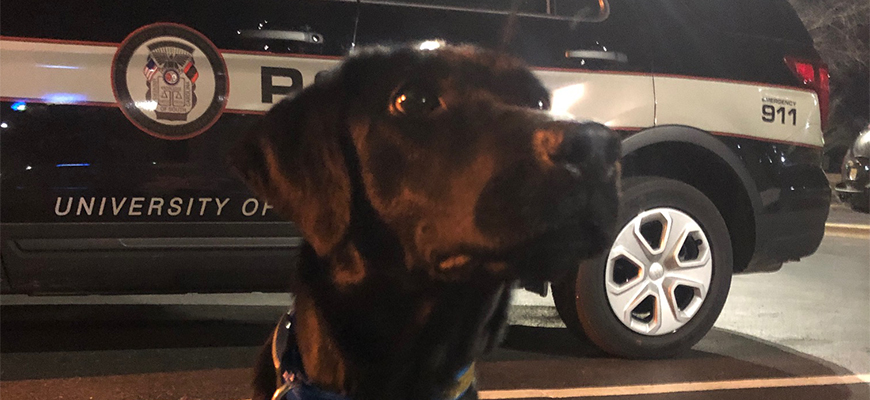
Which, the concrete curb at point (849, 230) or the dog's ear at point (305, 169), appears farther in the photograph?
the concrete curb at point (849, 230)

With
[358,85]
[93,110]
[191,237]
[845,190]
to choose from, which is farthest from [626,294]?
[845,190]

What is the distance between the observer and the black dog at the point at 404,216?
1612mm

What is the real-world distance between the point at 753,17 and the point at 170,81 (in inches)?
118

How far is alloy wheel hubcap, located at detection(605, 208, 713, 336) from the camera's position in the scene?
3.71m

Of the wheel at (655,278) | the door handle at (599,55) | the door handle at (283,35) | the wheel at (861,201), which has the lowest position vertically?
the wheel at (861,201)

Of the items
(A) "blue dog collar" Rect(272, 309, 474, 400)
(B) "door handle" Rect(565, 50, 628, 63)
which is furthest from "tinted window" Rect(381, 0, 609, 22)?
(A) "blue dog collar" Rect(272, 309, 474, 400)

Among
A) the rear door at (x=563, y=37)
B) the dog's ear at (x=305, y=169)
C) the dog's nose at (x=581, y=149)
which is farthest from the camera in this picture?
the rear door at (x=563, y=37)

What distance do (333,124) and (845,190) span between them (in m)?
8.05

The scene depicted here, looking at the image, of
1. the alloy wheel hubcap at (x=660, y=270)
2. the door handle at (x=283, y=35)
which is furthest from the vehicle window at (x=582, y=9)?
the door handle at (x=283, y=35)

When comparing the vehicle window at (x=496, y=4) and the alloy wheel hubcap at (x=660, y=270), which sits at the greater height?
the vehicle window at (x=496, y=4)

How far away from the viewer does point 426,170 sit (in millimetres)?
1753

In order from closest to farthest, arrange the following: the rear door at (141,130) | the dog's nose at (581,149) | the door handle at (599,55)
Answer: the dog's nose at (581,149), the rear door at (141,130), the door handle at (599,55)

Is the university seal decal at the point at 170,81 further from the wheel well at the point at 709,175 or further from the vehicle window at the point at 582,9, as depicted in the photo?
the wheel well at the point at 709,175

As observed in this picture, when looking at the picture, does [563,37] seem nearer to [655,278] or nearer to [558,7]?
[558,7]
